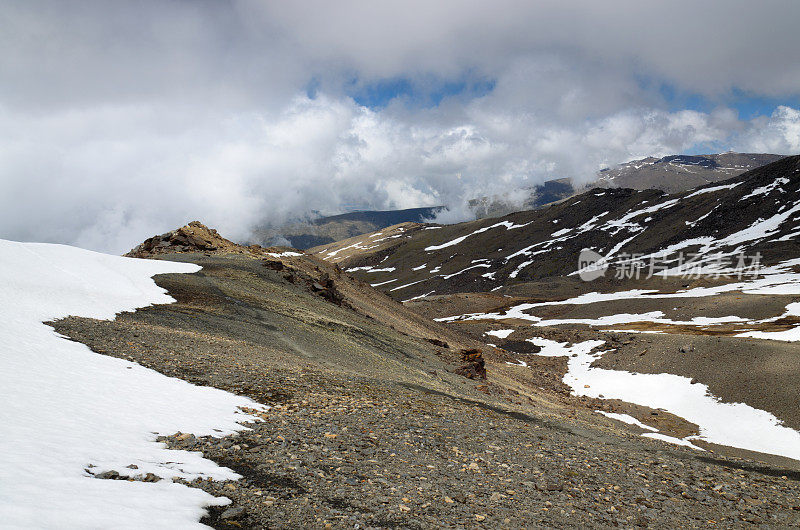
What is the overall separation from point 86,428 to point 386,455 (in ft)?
22.3

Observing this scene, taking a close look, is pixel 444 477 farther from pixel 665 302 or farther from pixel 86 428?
pixel 665 302

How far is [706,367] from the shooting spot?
42094 millimetres

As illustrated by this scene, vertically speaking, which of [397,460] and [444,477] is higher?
[397,460]

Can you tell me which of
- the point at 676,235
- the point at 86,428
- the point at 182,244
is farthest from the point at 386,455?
the point at 676,235

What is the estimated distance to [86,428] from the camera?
9023 mm

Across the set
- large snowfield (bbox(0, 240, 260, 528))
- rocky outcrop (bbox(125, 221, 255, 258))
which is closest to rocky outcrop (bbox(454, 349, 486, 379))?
large snowfield (bbox(0, 240, 260, 528))

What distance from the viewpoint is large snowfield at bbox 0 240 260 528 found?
19.2 ft

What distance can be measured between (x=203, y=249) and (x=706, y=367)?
57.6 metres

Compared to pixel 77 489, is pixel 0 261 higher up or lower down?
higher up

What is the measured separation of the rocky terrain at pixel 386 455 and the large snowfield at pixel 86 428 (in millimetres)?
619

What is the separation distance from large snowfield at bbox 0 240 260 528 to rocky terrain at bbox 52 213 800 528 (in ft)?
2.03

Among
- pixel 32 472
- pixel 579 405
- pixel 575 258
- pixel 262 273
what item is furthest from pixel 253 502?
pixel 575 258

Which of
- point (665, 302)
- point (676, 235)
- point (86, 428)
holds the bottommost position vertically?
point (86, 428)

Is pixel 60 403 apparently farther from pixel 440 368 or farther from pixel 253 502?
pixel 440 368
